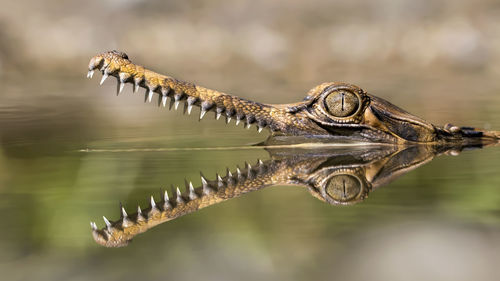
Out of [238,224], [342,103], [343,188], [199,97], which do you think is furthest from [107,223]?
[342,103]

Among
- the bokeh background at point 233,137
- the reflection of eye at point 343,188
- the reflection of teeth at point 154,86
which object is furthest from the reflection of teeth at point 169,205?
the reflection of teeth at point 154,86

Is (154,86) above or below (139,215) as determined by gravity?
above

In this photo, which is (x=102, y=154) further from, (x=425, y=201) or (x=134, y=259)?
(x=134, y=259)

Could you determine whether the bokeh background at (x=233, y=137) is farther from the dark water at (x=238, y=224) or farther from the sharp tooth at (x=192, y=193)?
the sharp tooth at (x=192, y=193)

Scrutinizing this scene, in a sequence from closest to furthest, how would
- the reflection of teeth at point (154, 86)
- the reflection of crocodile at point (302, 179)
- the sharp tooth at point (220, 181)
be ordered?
the reflection of crocodile at point (302, 179) < the sharp tooth at point (220, 181) < the reflection of teeth at point (154, 86)

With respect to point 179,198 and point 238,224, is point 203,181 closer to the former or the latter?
point 179,198

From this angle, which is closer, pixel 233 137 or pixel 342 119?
pixel 342 119
